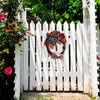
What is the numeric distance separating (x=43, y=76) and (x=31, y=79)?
285 millimetres

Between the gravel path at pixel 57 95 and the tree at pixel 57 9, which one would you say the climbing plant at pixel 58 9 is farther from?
the gravel path at pixel 57 95

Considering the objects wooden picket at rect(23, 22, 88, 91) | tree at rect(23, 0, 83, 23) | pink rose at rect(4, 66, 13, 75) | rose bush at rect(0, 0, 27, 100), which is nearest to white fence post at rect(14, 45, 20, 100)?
rose bush at rect(0, 0, 27, 100)

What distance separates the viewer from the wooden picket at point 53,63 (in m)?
6.88

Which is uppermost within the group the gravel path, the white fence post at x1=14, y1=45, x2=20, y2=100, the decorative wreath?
the decorative wreath

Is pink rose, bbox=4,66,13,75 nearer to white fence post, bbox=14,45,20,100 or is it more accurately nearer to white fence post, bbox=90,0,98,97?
white fence post, bbox=14,45,20,100

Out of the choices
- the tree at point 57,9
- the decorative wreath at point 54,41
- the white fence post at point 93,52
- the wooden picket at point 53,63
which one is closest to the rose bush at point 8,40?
the wooden picket at point 53,63

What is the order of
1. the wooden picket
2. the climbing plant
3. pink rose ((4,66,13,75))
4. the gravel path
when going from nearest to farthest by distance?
pink rose ((4,66,13,75)) < the gravel path < the wooden picket < the climbing plant

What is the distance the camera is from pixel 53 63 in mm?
6953

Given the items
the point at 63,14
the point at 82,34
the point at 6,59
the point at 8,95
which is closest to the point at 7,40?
the point at 6,59

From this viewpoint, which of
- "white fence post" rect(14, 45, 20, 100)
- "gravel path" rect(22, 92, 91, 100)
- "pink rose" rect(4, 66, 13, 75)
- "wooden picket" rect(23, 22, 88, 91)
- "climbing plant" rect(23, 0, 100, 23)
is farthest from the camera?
"climbing plant" rect(23, 0, 100, 23)

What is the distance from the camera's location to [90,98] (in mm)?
6195

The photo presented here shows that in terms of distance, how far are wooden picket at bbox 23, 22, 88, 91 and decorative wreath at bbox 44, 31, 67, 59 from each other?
7cm

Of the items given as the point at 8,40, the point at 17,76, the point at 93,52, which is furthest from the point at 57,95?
the point at 8,40

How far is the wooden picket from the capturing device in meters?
6.88
